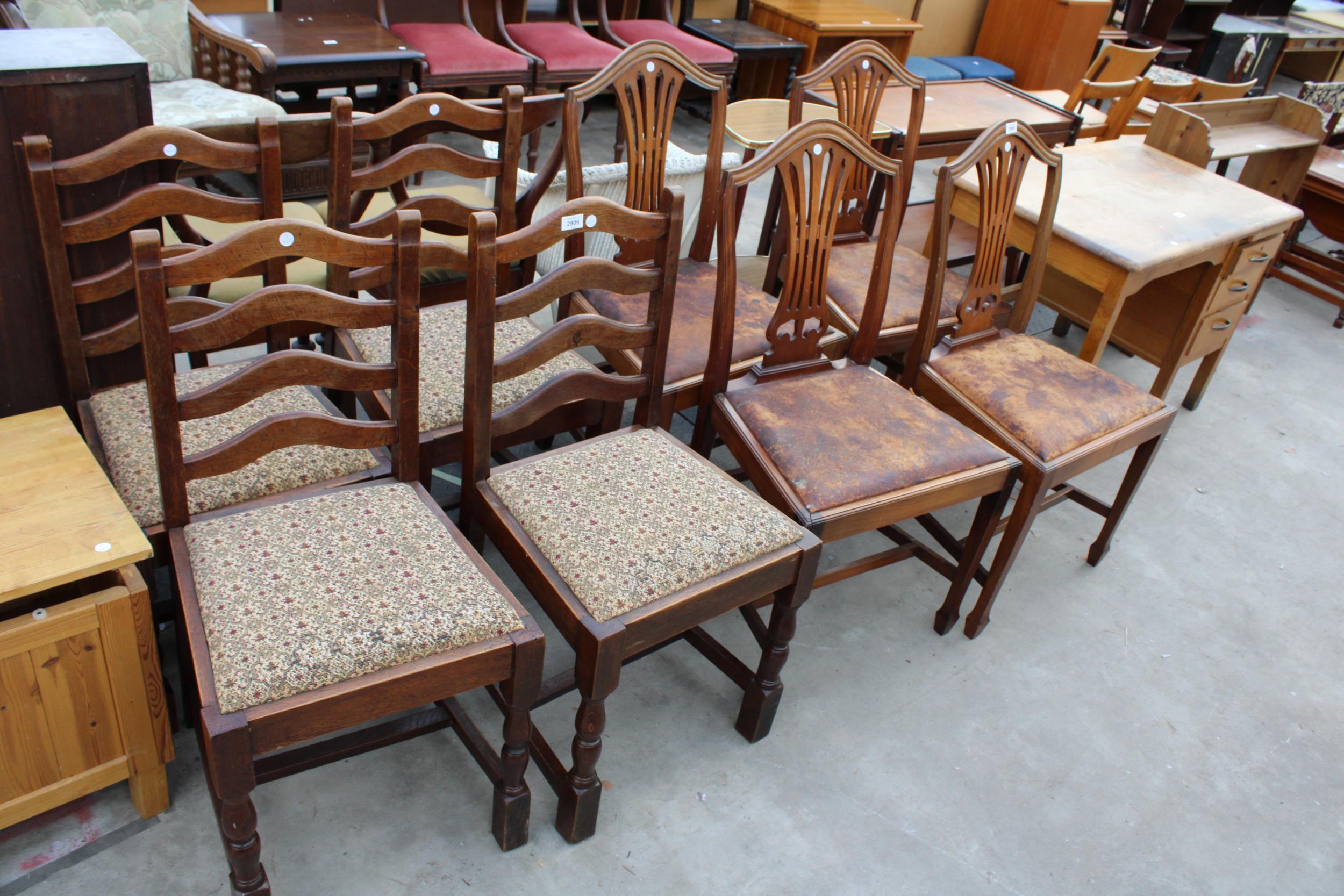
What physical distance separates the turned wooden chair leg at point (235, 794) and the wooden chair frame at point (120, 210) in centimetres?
44

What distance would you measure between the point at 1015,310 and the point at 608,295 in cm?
108

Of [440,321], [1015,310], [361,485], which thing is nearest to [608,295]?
[440,321]

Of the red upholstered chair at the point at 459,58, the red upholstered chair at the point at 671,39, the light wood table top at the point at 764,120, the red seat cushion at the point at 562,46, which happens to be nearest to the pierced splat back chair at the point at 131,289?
the light wood table top at the point at 764,120

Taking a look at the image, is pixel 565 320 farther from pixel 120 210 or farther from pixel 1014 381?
pixel 1014 381

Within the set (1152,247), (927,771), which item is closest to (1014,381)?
(1152,247)

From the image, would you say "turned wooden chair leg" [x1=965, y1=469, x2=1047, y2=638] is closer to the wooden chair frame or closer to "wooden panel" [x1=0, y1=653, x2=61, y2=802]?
the wooden chair frame

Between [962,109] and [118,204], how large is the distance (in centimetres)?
286

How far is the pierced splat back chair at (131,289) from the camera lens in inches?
61.9

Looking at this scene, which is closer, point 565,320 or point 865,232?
point 565,320

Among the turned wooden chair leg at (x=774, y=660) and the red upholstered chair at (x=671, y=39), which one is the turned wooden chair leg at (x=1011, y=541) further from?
the red upholstered chair at (x=671, y=39)

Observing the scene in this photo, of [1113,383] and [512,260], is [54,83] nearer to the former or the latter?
[512,260]

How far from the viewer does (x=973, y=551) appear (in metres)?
2.22

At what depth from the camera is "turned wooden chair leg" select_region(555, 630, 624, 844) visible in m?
1.48

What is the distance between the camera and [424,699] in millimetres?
1381
